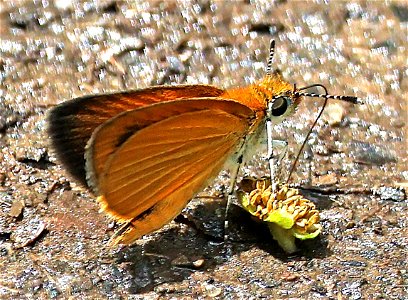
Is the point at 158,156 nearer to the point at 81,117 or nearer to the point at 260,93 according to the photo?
the point at 81,117

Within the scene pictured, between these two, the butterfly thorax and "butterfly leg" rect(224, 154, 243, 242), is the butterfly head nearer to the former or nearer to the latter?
the butterfly thorax

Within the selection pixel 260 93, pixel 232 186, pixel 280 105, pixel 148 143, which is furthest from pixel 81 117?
pixel 280 105

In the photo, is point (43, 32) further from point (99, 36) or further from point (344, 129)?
point (344, 129)

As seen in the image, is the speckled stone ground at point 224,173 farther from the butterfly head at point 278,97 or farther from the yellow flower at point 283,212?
the butterfly head at point 278,97

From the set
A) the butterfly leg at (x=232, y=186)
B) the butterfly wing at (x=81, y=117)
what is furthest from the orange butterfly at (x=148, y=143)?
the butterfly leg at (x=232, y=186)

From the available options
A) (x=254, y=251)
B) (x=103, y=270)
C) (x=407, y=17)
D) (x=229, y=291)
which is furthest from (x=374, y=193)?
(x=407, y=17)

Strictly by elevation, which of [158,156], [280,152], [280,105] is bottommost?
[280,152]

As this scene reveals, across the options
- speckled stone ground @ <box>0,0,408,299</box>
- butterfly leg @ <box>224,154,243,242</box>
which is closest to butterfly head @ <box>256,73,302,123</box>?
butterfly leg @ <box>224,154,243,242</box>
